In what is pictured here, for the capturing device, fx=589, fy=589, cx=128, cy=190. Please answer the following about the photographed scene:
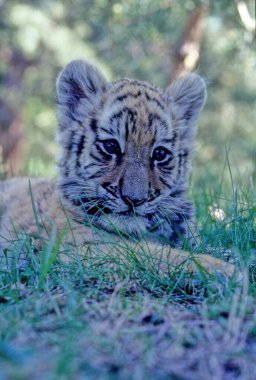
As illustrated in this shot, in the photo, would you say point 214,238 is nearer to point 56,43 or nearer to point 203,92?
point 203,92

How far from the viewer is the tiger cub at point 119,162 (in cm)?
465

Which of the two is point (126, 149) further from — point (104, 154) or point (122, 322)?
point (122, 322)

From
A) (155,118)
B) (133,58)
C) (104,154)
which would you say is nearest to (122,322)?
(104,154)

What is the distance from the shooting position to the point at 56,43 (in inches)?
494

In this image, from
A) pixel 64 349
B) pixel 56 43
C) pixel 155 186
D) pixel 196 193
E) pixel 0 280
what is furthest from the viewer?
pixel 56 43

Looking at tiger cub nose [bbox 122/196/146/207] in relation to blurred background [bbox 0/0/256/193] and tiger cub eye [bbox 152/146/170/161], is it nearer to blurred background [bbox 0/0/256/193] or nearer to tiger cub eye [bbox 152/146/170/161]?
tiger cub eye [bbox 152/146/170/161]

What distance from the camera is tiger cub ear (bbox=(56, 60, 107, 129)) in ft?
17.8

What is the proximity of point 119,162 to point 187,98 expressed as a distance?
1.36 meters

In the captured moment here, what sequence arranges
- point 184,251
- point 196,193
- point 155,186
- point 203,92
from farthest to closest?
point 196,193 < point 203,92 < point 155,186 < point 184,251

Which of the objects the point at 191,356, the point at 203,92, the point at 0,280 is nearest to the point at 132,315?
the point at 191,356

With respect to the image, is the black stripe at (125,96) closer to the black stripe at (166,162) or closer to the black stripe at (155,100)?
the black stripe at (155,100)

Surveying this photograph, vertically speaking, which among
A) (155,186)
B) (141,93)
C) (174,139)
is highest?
(141,93)

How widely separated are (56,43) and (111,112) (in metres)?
7.96

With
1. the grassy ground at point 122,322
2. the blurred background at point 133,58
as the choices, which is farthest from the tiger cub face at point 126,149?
the grassy ground at point 122,322
